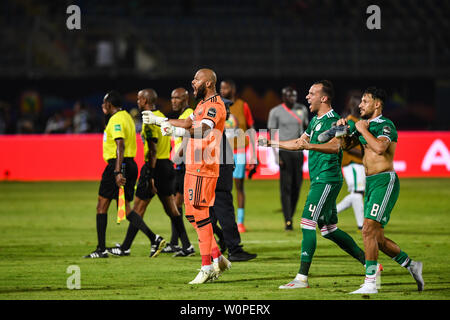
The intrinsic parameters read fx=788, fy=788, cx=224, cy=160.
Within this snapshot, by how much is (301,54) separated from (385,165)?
2397cm

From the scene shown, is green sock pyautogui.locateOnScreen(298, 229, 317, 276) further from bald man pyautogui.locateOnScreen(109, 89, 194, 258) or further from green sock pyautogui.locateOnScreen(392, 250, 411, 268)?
bald man pyautogui.locateOnScreen(109, 89, 194, 258)

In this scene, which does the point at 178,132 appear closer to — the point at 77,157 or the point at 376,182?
the point at 376,182

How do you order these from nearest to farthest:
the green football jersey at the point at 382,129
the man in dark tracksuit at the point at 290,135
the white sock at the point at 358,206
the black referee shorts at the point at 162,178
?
the green football jersey at the point at 382,129 < the black referee shorts at the point at 162,178 < the white sock at the point at 358,206 < the man in dark tracksuit at the point at 290,135

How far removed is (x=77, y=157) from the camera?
22938 millimetres

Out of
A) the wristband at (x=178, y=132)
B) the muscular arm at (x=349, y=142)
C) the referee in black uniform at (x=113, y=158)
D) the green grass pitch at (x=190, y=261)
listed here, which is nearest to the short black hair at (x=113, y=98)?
the referee in black uniform at (x=113, y=158)

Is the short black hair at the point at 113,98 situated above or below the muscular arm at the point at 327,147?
above

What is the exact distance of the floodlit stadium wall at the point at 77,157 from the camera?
22.7 meters

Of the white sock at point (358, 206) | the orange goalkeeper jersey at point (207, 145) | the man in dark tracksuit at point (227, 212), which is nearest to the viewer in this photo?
the orange goalkeeper jersey at point (207, 145)

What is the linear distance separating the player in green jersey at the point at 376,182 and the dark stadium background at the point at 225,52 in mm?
19978

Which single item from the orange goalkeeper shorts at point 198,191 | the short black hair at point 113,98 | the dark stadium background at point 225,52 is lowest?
the orange goalkeeper shorts at point 198,191

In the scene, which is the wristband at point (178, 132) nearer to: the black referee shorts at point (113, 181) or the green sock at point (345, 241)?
the green sock at point (345, 241)

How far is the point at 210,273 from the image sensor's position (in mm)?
8625
